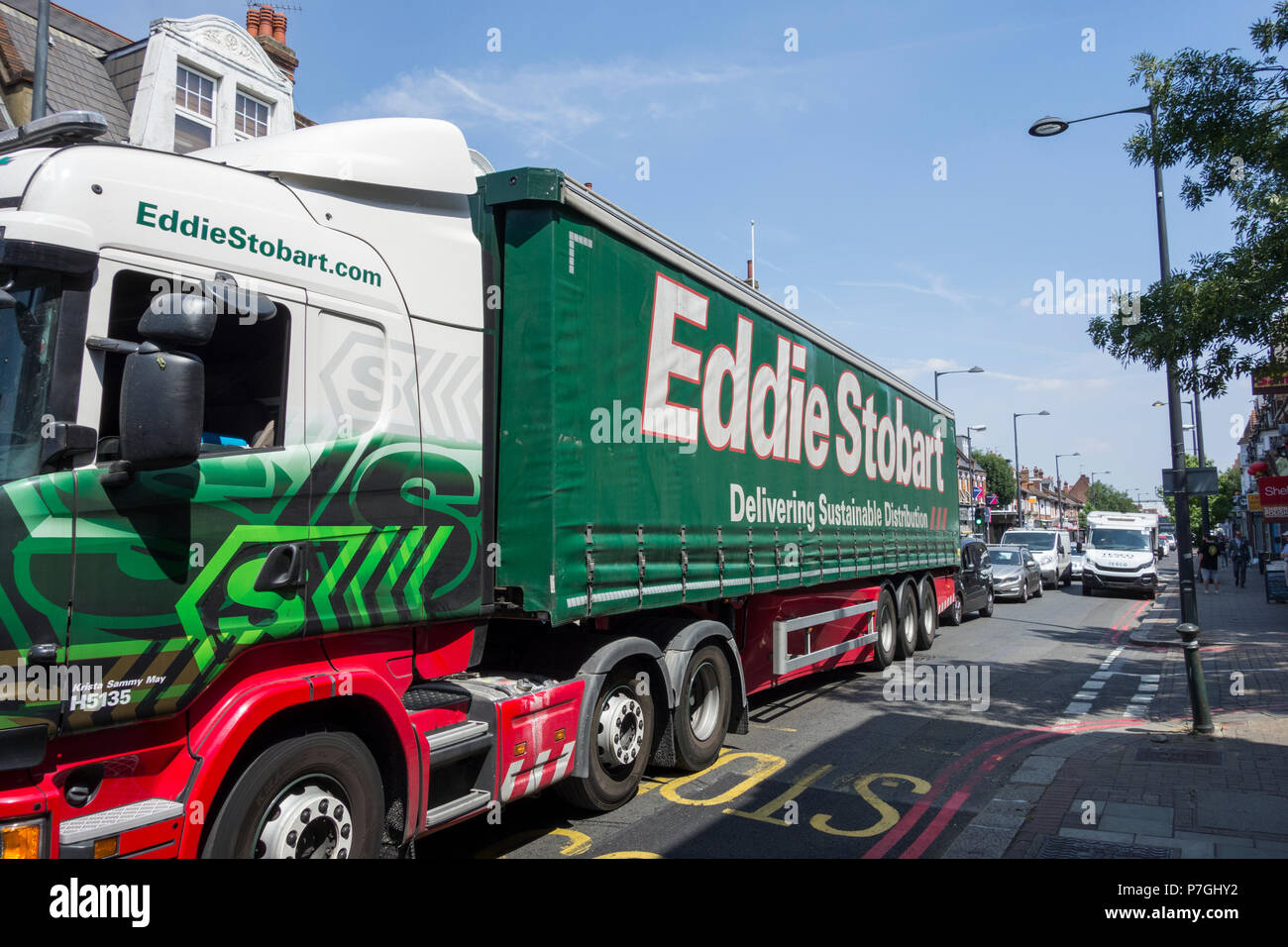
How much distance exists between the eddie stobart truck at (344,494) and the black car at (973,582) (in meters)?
11.8

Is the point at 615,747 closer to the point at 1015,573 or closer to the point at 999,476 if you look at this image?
the point at 1015,573

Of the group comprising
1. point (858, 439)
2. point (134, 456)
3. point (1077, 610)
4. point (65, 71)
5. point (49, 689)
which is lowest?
point (1077, 610)

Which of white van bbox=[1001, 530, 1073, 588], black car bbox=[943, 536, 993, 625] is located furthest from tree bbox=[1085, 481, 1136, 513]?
black car bbox=[943, 536, 993, 625]

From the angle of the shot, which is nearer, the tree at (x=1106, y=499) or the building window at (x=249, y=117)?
the building window at (x=249, y=117)

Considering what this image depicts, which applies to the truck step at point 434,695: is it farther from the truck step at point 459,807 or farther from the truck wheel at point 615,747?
the truck wheel at point 615,747

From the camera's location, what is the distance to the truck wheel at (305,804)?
11.2ft

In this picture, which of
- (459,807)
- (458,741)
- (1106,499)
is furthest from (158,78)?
(1106,499)

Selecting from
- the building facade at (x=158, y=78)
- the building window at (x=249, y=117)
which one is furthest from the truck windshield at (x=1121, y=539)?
the building window at (x=249, y=117)

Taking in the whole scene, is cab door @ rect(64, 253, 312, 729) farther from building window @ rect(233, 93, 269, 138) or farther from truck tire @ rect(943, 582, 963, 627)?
truck tire @ rect(943, 582, 963, 627)

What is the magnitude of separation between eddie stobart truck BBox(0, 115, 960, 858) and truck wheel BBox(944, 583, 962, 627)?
32.1 feet

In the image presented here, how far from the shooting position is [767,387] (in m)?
8.05
